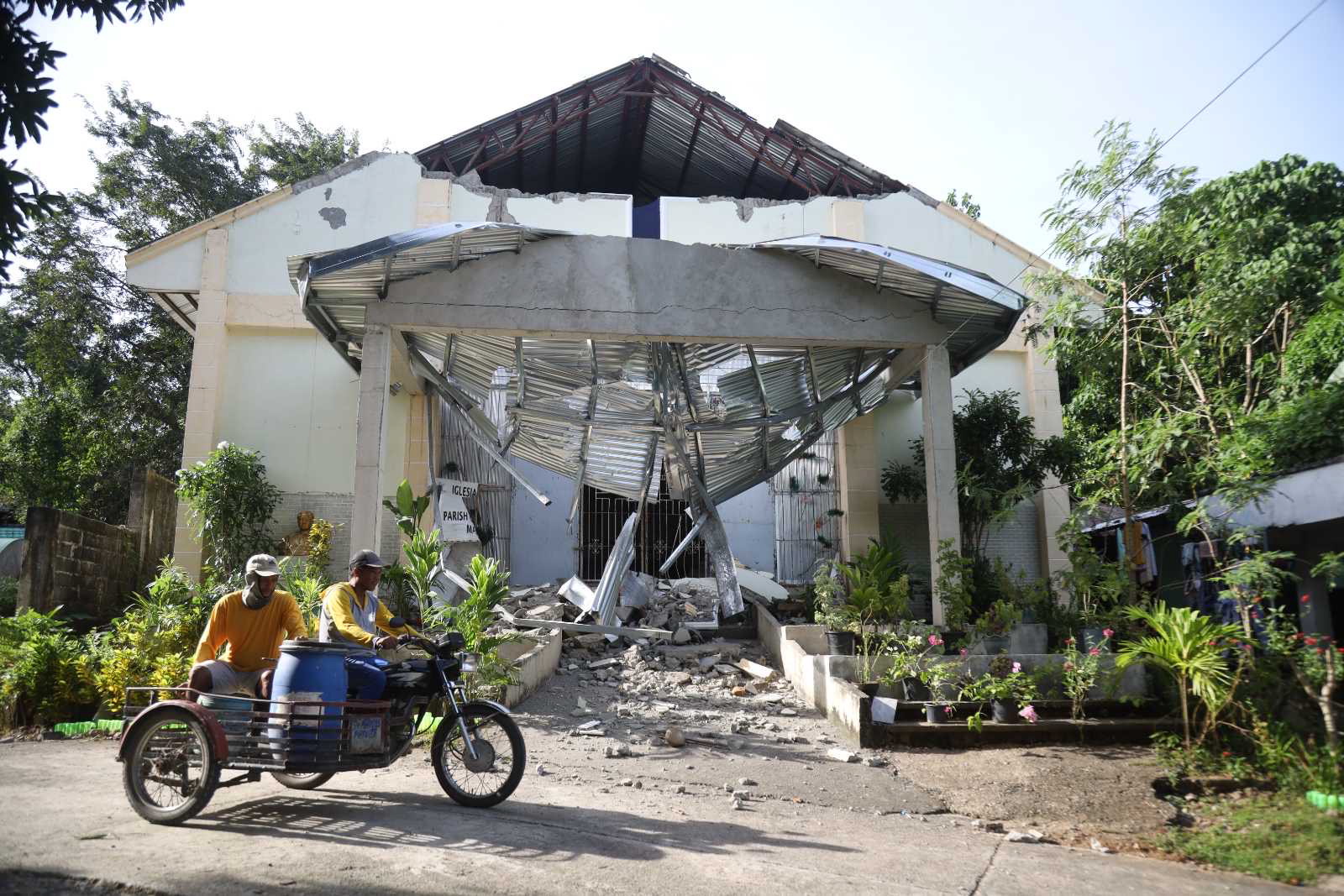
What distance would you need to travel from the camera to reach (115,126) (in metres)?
18.8

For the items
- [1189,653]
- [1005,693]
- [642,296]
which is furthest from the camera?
[642,296]

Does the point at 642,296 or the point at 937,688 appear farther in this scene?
the point at 642,296

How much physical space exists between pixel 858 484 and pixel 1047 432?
9.60ft

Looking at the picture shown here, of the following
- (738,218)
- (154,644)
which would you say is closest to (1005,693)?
(154,644)

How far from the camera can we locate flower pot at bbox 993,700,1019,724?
23.8 ft

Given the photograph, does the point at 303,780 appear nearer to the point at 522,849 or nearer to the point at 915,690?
the point at 522,849

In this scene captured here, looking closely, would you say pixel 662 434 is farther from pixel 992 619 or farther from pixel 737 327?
pixel 992 619

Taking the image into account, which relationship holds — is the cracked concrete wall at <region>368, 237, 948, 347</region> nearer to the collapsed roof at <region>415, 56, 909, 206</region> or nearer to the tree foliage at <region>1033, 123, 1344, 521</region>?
the tree foliage at <region>1033, 123, 1344, 521</region>

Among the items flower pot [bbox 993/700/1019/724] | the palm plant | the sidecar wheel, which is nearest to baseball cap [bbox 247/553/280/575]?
the sidecar wheel

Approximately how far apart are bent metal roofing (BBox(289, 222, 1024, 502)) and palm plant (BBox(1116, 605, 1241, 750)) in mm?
3947

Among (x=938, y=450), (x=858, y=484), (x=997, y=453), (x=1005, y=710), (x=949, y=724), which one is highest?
(x=997, y=453)

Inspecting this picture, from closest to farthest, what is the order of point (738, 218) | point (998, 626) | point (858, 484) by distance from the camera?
point (998, 626) < point (858, 484) < point (738, 218)

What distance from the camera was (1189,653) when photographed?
21.7 feet

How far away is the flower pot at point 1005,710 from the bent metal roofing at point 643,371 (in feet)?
13.8
